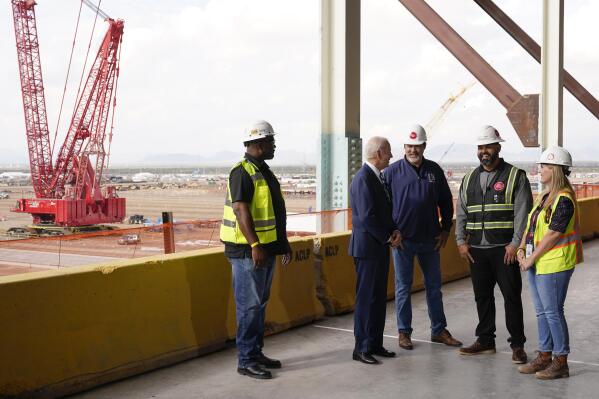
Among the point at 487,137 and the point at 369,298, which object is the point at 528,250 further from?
the point at 369,298

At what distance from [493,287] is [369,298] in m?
1.01

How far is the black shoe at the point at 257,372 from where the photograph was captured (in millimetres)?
5160

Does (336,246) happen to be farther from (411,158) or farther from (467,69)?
(467,69)

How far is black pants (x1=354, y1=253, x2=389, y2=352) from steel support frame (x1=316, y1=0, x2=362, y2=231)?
12.4 feet

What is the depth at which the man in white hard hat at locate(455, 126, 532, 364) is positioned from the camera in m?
5.44

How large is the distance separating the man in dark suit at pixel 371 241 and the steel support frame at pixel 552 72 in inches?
464

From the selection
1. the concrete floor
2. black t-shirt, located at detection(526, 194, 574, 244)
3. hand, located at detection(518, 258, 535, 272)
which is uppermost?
black t-shirt, located at detection(526, 194, 574, 244)

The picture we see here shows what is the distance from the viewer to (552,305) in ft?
16.4

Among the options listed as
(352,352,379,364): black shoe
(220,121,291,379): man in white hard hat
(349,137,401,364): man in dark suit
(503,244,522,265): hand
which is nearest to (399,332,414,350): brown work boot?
(349,137,401,364): man in dark suit

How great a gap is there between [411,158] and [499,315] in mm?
2499

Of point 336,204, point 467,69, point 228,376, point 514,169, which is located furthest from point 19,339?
point 467,69

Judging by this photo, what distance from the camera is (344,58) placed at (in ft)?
30.8

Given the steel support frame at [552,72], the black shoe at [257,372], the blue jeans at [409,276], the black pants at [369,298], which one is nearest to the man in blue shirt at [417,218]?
the blue jeans at [409,276]

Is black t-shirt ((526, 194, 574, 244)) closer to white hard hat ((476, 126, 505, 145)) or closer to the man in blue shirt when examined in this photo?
white hard hat ((476, 126, 505, 145))
